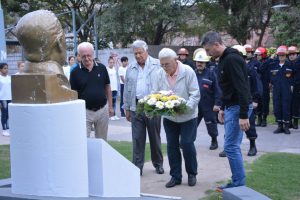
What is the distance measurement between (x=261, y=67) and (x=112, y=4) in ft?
45.2

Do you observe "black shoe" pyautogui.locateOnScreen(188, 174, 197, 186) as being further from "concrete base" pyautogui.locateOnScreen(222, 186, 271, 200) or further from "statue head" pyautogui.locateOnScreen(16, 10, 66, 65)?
"statue head" pyautogui.locateOnScreen(16, 10, 66, 65)

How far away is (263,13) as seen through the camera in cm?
2511

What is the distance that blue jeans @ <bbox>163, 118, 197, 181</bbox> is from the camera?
714 cm

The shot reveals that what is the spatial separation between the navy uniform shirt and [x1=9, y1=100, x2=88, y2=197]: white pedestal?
2.41m

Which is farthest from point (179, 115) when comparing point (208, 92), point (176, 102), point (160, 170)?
point (208, 92)

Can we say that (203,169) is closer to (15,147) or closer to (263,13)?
(15,147)

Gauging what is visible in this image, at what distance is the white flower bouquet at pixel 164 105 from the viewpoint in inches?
261

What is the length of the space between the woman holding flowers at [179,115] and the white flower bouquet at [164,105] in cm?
12

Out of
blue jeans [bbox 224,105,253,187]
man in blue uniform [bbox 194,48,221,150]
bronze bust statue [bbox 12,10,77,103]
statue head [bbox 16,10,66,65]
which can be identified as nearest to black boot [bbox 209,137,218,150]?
man in blue uniform [bbox 194,48,221,150]

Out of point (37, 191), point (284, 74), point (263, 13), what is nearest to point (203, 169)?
point (37, 191)

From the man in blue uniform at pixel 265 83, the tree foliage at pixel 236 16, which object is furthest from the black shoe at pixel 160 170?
the tree foliage at pixel 236 16

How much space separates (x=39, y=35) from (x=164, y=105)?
7.08ft

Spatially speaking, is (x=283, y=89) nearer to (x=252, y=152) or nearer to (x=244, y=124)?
(x=252, y=152)

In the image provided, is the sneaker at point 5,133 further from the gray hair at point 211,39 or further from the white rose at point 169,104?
the gray hair at point 211,39
